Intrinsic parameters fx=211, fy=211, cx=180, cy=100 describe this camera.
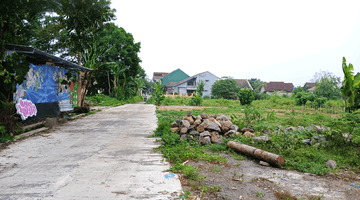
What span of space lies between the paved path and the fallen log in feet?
6.79

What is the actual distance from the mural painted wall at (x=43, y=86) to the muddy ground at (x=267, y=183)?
6.59 m

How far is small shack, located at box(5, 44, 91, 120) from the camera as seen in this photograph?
23.6 feet

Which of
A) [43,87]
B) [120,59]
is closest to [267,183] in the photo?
[43,87]

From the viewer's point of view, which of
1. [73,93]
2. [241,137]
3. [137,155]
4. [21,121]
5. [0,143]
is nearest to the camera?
[137,155]

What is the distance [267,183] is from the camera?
3748 mm

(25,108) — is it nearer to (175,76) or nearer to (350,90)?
(350,90)

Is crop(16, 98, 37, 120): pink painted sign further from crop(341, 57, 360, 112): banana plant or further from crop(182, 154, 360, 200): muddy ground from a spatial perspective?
crop(341, 57, 360, 112): banana plant

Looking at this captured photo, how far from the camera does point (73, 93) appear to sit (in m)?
12.2

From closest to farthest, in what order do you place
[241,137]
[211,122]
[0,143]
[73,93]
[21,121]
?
1. [0,143]
2. [241,137]
3. [211,122]
4. [21,121]
5. [73,93]

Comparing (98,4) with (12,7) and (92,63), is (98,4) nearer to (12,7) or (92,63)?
(12,7)

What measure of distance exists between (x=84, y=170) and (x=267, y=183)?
3.34m

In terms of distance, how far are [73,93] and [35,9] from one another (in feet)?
22.6

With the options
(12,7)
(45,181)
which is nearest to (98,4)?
(12,7)

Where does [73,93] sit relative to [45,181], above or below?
above
